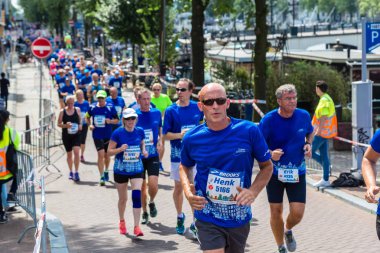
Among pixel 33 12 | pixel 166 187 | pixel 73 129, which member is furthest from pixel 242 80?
pixel 33 12

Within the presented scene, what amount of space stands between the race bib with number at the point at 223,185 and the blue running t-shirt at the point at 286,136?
2573 mm

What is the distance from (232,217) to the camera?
6730 mm

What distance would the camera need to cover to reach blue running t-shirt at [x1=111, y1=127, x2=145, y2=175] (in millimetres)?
11133

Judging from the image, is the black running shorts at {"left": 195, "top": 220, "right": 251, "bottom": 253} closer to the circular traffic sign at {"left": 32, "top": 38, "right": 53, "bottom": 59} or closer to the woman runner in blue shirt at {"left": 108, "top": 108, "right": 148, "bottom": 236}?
the woman runner in blue shirt at {"left": 108, "top": 108, "right": 148, "bottom": 236}

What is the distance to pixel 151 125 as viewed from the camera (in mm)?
12352

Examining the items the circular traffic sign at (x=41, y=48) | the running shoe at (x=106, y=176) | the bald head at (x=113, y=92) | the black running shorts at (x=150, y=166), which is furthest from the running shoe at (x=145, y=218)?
the circular traffic sign at (x=41, y=48)

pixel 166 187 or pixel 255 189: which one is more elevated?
pixel 255 189

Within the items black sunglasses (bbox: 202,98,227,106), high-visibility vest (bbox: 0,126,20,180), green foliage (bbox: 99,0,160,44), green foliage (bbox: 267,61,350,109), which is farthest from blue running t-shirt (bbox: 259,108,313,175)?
green foliage (bbox: 99,0,160,44)

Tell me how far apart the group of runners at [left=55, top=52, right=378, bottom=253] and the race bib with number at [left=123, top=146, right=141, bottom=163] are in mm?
13

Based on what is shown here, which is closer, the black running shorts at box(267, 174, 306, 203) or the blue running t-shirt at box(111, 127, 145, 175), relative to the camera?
the black running shorts at box(267, 174, 306, 203)

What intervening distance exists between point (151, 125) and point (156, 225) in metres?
1.48

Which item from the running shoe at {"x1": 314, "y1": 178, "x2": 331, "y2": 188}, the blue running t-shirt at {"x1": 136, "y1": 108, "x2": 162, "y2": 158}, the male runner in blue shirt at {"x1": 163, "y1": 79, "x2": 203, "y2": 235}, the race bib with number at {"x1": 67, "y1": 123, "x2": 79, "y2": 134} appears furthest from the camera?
the race bib with number at {"x1": 67, "y1": 123, "x2": 79, "y2": 134}

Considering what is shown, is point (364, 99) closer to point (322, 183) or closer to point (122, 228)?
point (322, 183)

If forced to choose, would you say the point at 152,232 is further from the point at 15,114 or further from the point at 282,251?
the point at 15,114
